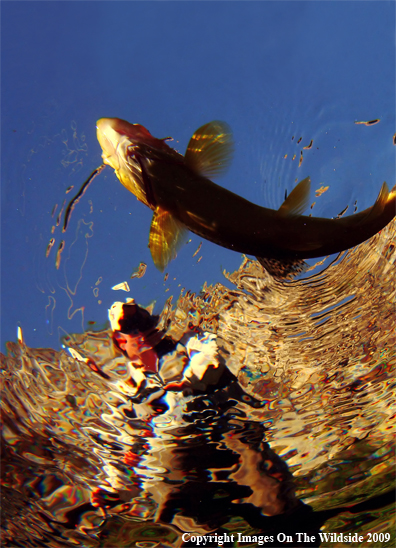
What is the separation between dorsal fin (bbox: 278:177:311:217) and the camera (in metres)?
2.30

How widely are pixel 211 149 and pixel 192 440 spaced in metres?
2.95

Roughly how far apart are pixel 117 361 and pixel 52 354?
68 centimetres

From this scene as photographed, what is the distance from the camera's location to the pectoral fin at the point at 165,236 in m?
2.67

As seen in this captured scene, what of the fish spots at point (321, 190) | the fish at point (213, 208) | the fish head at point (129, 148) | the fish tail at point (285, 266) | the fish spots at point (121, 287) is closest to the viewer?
the fish at point (213, 208)

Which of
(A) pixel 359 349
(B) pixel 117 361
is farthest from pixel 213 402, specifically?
(A) pixel 359 349

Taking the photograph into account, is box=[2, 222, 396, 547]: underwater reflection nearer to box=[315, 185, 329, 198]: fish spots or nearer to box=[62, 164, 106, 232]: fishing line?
box=[315, 185, 329, 198]: fish spots

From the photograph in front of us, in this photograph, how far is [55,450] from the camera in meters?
3.61

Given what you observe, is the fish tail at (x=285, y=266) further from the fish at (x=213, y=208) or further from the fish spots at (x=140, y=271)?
the fish spots at (x=140, y=271)

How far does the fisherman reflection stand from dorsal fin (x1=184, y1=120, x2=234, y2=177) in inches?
64.8

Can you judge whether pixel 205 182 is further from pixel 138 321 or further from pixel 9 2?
pixel 9 2

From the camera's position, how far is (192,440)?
363 centimetres

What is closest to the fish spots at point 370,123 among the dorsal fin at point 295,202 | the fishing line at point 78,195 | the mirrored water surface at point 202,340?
the mirrored water surface at point 202,340

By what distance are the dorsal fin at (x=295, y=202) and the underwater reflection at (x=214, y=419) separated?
126 cm

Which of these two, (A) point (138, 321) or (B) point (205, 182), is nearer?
(B) point (205, 182)
